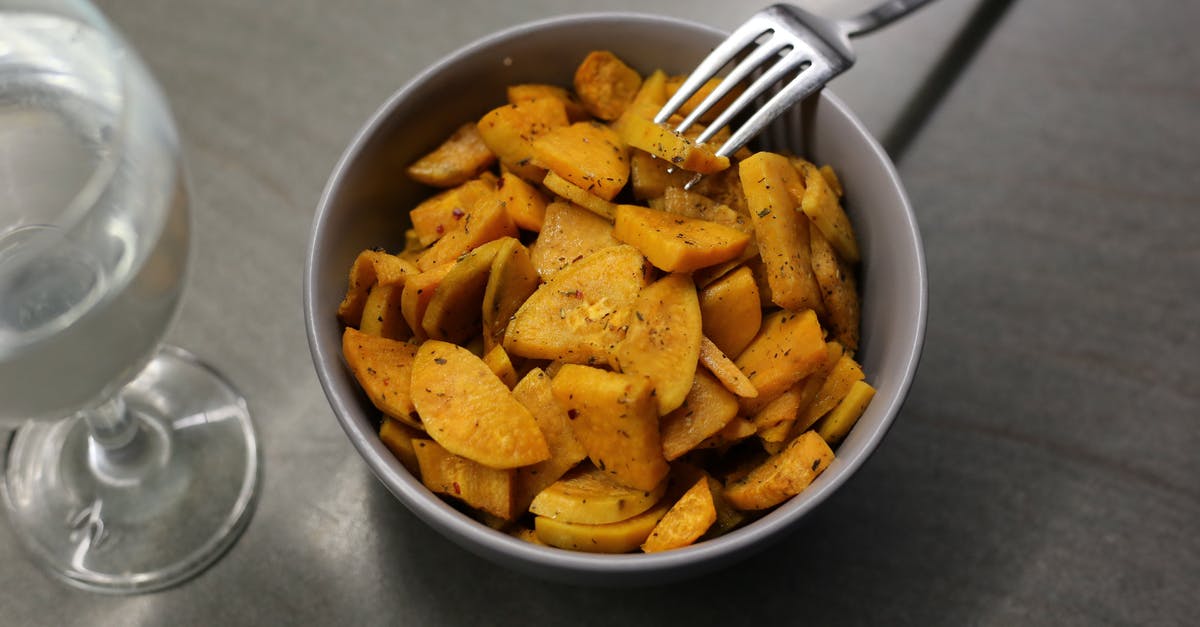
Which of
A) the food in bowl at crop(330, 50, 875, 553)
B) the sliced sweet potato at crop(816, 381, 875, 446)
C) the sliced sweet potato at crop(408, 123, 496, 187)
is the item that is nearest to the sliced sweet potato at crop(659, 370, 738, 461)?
the food in bowl at crop(330, 50, 875, 553)

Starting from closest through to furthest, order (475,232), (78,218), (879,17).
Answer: (78,218)
(475,232)
(879,17)

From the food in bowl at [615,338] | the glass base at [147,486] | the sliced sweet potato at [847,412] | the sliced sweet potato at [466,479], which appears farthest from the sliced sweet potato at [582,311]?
the glass base at [147,486]

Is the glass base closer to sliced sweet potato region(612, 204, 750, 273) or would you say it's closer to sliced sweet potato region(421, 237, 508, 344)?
sliced sweet potato region(421, 237, 508, 344)

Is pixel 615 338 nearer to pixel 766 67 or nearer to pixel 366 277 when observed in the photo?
pixel 366 277

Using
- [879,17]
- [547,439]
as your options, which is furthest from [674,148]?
[879,17]

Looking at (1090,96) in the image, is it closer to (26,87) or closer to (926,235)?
(926,235)

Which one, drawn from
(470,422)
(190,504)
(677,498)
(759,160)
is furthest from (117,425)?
(759,160)
